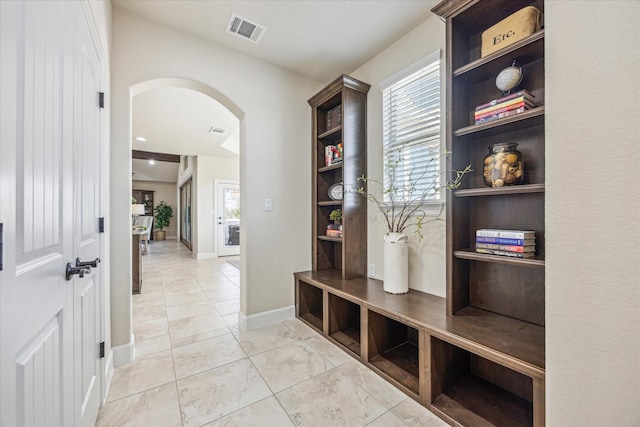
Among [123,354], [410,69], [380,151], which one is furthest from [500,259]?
[123,354]

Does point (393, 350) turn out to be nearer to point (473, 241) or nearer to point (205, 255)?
point (473, 241)

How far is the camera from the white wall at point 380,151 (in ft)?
6.68

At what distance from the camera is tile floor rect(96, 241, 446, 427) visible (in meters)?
1.45

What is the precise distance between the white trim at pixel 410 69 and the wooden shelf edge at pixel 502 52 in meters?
0.47

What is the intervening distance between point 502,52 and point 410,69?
2.86 feet

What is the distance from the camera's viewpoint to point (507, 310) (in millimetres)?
1617

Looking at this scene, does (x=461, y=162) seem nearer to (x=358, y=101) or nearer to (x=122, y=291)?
(x=358, y=101)

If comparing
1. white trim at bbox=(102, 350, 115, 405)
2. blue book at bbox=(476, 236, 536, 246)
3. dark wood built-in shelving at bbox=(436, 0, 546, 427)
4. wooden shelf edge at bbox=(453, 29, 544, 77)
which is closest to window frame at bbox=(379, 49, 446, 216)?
dark wood built-in shelving at bbox=(436, 0, 546, 427)

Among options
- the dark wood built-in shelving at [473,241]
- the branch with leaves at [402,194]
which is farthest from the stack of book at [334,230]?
the dark wood built-in shelving at [473,241]

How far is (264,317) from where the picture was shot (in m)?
2.63

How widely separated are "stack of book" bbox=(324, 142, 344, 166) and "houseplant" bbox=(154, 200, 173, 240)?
10818mm

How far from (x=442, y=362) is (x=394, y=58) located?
8.03 feet
